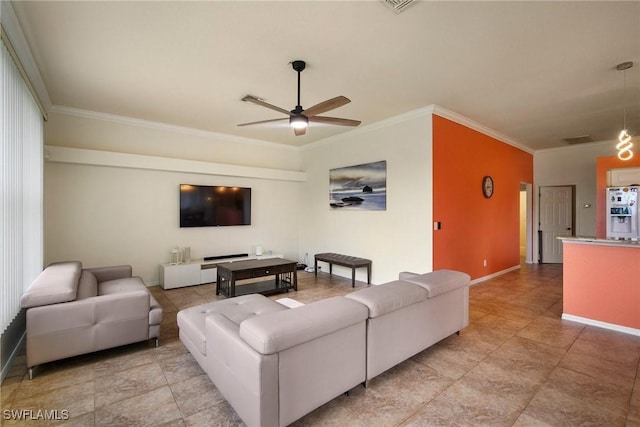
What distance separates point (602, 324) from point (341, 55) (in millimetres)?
4210

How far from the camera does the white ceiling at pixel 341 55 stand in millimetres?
2270

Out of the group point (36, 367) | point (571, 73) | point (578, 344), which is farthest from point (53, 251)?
point (571, 73)

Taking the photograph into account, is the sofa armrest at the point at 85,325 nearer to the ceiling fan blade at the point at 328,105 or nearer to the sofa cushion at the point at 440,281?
the ceiling fan blade at the point at 328,105

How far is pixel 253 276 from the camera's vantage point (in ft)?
14.3

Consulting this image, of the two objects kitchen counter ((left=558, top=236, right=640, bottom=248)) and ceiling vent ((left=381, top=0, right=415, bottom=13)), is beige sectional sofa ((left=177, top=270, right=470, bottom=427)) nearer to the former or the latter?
kitchen counter ((left=558, top=236, right=640, bottom=248))

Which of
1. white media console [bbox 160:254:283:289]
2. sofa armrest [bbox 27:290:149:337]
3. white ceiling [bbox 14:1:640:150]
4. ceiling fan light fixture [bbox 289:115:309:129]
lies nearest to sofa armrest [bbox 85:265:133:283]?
white media console [bbox 160:254:283:289]

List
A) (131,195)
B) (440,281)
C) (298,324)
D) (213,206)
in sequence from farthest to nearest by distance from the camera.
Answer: (213,206) < (131,195) < (440,281) < (298,324)

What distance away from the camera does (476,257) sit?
5184 mm

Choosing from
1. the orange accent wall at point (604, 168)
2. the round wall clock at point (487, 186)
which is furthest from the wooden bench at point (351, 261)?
the orange accent wall at point (604, 168)

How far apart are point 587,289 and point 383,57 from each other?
3621mm

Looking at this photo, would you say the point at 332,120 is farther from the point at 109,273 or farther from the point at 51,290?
the point at 109,273

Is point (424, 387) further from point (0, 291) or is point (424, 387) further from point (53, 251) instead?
point (53, 251)

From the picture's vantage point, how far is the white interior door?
22.9 ft

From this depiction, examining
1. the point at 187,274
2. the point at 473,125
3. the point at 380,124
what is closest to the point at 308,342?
the point at 187,274
